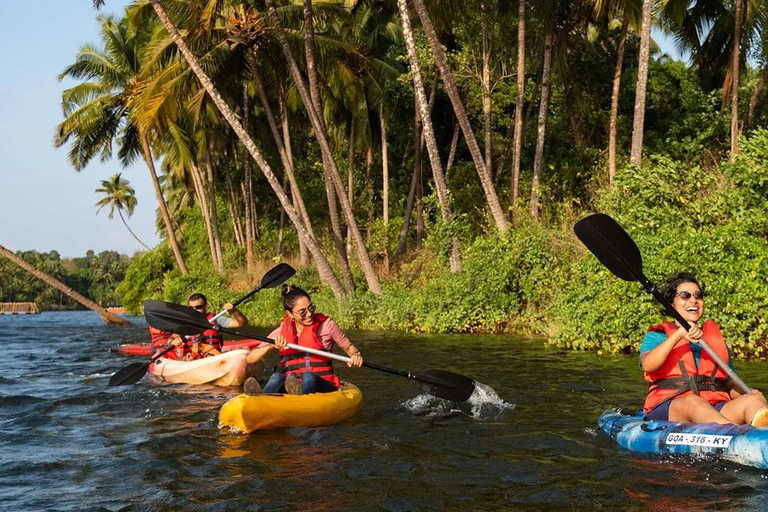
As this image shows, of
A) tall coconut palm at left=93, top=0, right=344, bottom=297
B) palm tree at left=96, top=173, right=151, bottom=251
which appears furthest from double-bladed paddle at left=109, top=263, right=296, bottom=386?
palm tree at left=96, top=173, right=151, bottom=251

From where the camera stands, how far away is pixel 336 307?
794 inches

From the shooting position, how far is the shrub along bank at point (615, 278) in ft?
35.9

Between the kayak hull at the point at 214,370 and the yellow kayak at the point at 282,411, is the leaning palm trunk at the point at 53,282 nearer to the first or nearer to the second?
the kayak hull at the point at 214,370

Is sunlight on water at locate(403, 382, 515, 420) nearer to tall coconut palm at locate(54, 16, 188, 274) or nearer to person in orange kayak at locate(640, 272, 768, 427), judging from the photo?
person in orange kayak at locate(640, 272, 768, 427)

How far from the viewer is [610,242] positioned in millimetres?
6633

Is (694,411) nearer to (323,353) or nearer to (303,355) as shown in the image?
(323,353)

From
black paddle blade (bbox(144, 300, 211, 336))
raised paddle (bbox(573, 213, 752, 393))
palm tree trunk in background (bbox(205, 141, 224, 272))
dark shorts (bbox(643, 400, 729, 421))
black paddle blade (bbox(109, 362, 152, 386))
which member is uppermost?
palm tree trunk in background (bbox(205, 141, 224, 272))

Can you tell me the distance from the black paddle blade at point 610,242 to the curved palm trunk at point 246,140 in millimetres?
12452

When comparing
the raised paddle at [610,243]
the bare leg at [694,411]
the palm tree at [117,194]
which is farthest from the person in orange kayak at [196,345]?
the palm tree at [117,194]

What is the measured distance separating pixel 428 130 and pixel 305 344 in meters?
9.81

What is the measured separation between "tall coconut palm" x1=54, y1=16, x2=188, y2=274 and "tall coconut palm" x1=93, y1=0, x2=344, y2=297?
1013cm

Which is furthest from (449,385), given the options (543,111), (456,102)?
(543,111)

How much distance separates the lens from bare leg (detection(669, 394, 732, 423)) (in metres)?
5.54

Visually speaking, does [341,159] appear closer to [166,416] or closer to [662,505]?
[166,416]
